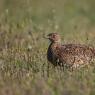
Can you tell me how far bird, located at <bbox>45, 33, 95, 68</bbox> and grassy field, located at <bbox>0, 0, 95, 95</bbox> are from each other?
0.57 feet

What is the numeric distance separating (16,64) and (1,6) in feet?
27.9

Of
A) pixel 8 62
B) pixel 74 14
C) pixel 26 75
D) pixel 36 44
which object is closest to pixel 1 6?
pixel 74 14

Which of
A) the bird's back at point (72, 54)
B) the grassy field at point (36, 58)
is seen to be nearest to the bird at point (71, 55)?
the bird's back at point (72, 54)

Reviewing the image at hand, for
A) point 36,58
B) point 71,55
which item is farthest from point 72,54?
point 36,58

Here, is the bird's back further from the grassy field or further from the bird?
the grassy field

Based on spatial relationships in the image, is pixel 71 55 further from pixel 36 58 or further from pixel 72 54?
pixel 36 58

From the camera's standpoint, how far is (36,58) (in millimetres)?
10211

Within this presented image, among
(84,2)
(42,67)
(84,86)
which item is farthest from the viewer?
(84,2)

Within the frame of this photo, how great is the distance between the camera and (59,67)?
9305mm

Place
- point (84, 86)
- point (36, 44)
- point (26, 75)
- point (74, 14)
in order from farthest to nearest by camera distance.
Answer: point (74, 14) < point (36, 44) < point (26, 75) < point (84, 86)

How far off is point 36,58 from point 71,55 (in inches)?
26.3

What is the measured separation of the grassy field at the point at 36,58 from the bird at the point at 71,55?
0.57 ft

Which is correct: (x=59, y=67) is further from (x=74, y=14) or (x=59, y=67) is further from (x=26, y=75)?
(x=74, y=14)

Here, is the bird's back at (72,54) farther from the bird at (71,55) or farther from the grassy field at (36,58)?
the grassy field at (36,58)
